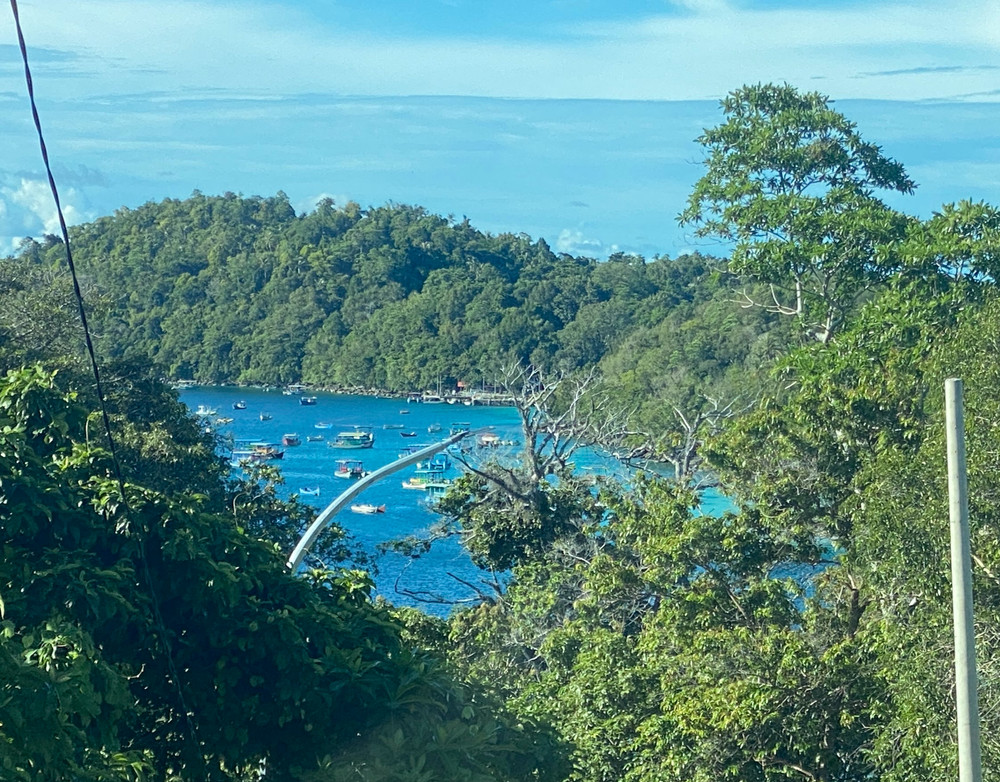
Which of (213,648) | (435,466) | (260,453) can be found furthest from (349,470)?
(213,648)

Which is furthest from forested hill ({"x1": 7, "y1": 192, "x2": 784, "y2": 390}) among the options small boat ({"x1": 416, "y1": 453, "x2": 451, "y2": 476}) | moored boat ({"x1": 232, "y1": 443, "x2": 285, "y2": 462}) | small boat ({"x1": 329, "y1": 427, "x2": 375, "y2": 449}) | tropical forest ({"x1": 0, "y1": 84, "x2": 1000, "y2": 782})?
tropical forest ({"x1": 0, "y1": 84, "x2": 1000, "y2": 782})

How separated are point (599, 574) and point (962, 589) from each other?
7195 mm

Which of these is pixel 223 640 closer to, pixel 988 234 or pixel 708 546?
pixel 708 546

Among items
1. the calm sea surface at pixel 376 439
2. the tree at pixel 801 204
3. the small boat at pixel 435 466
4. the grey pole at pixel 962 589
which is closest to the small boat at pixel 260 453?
the calm sea surface at pixel 376 439

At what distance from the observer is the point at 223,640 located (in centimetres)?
581

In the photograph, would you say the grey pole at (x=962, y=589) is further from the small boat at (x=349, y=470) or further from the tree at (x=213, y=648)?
the small boat at (x=349, y=470)

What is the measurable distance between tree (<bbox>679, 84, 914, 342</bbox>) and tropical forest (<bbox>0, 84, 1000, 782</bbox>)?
37 mm

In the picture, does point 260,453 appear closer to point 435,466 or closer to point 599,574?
point 435,466

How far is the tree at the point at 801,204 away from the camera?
12992 mm

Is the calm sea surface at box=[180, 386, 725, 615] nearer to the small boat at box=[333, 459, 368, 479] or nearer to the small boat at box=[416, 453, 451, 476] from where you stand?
the small boat at box=[333, 459, 368, 479]

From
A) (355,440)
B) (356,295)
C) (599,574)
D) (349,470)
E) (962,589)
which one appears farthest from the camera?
(356,295)

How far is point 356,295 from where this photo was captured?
68.6 meters

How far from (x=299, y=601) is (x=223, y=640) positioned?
1.75 ft

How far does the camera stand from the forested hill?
190ft
